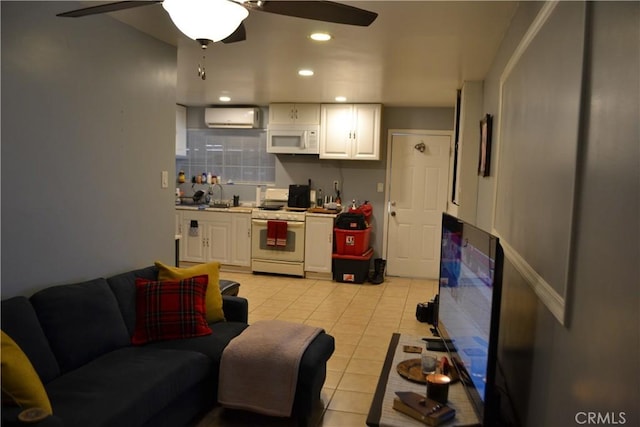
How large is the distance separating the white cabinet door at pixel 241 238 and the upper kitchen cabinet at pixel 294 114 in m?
1.36

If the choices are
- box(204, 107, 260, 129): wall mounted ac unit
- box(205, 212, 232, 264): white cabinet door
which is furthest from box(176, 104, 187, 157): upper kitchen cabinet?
box(205, 212, 232, 264): white cabinet door

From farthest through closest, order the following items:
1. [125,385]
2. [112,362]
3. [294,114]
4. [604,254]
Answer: [294,114] < [112,362] < [125,385] < [604,254]

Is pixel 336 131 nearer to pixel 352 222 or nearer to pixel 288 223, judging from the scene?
pixel 352 222

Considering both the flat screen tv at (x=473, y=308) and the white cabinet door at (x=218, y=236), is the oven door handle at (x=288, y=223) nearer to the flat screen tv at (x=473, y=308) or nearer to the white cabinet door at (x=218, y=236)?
the white cabinet door at (x=218, y=236)

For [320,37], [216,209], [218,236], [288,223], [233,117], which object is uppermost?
[320,37]

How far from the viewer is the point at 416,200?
261 inches

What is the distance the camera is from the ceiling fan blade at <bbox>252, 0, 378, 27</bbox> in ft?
5.84

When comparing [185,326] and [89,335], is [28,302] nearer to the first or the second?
[89,335]

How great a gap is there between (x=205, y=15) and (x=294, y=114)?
4830 millimetres

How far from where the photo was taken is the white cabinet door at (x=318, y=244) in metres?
6.28

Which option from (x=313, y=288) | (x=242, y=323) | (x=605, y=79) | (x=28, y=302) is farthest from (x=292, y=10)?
(x=313, y=288)

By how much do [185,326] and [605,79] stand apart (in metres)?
2.46

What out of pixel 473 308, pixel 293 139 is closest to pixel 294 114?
pixel 293 139

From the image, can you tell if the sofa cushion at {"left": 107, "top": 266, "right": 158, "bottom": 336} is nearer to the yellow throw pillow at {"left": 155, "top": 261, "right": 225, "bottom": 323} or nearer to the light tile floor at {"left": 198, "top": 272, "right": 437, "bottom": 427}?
the yellow throw pillow at {"left": 155, "top": 261, "right": 225, "bottom": 323}
